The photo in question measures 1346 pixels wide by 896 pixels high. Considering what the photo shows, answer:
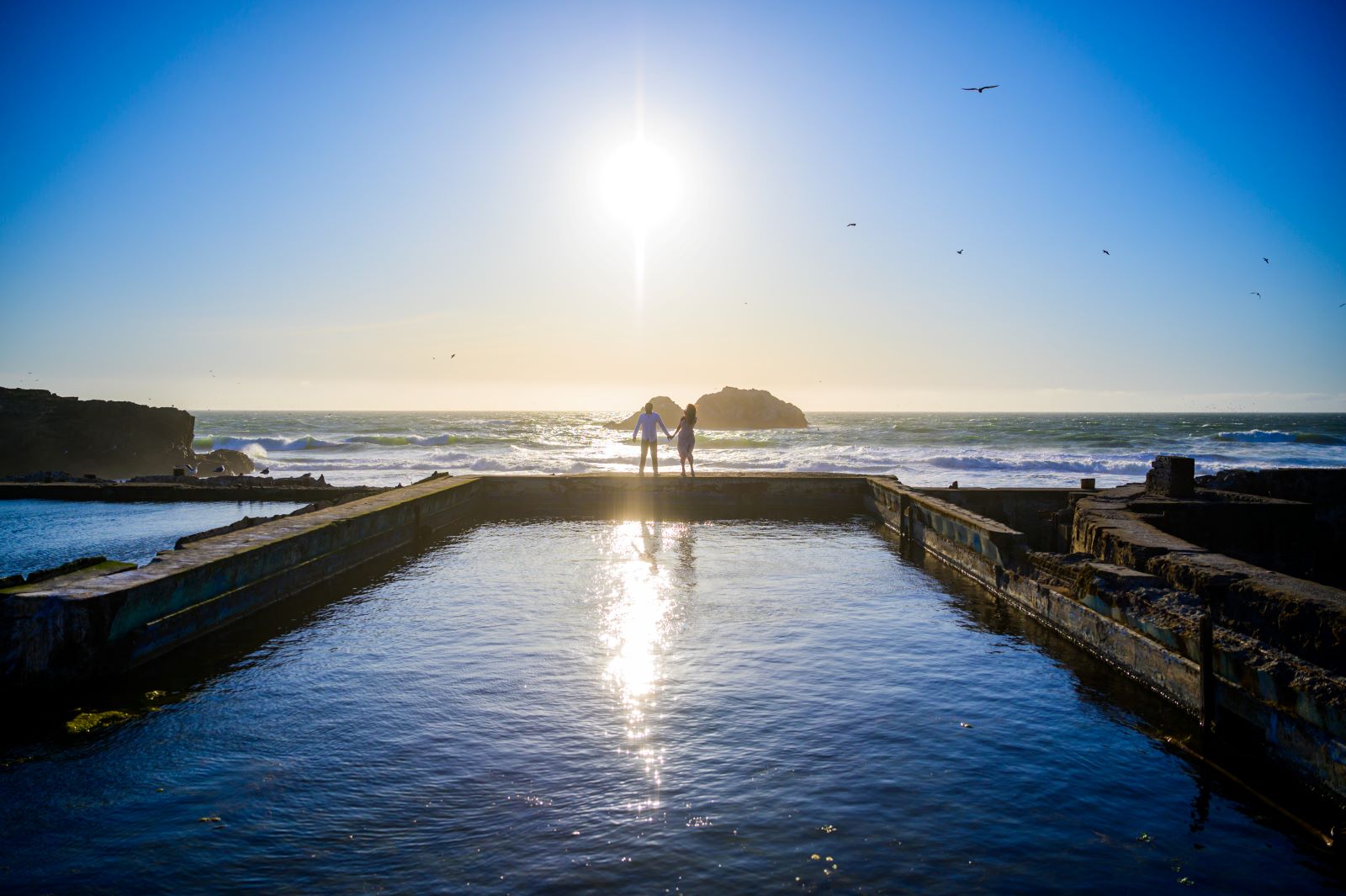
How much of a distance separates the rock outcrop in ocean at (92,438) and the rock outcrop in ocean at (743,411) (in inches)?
2583

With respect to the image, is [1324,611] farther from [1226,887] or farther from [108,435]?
[108,435]

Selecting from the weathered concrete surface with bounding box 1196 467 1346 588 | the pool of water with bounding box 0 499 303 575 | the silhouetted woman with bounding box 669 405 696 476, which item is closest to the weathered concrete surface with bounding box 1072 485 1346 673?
the weathered concrete surface with bounding box 1196 467 1346 588

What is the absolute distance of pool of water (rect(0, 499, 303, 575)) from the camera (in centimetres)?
962

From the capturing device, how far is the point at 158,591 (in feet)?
19.9

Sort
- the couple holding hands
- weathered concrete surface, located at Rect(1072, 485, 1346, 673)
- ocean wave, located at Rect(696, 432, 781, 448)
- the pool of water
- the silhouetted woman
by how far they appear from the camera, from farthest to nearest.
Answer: ocean wave, located at Rect(696, 432, 781, 448) → the silhouetted woman → the couple holding hands → the pool of water → weathered concrete surface, located at Rect(1072, 485, 1346, 673)

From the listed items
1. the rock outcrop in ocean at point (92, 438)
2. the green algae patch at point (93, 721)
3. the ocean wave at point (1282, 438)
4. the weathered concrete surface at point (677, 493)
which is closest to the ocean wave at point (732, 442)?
the rock outcrop in ocean at point (92, 438)

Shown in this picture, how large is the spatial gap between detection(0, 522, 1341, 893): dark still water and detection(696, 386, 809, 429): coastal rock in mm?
87621

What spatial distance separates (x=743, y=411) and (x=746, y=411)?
1.33 feet

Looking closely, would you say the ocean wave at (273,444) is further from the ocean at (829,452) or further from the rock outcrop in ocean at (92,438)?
the rock outcrop in ocean at (92,438)

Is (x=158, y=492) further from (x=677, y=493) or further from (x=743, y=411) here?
(x=743, y=411)

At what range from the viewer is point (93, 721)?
4.82 metres

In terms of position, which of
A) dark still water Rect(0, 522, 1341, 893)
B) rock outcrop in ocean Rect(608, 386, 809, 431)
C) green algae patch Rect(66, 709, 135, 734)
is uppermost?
rock outcrop in ocean Rect(608, 386, 809, 431)

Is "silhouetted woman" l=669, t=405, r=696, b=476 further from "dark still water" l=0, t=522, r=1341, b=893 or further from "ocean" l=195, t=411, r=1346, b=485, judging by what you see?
"ocean" l=195, t=411, r=1346, b=485

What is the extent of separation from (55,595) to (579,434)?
71038mm
